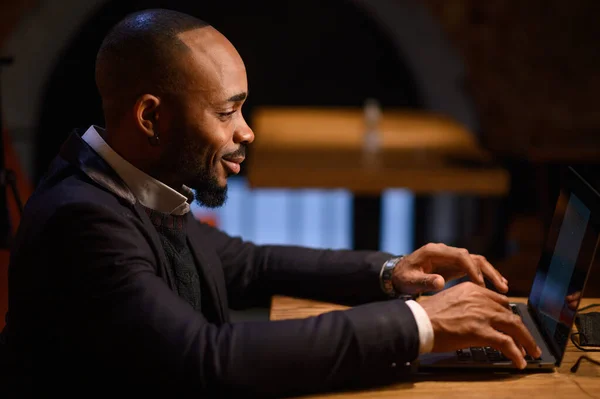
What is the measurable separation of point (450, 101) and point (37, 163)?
300cm

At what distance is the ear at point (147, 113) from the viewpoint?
1.36 metres

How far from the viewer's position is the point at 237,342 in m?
1.21

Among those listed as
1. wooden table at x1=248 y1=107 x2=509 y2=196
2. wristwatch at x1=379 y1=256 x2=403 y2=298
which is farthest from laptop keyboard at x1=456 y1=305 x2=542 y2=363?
wooden table at x1=248 y1=107 x2=509 y2=196

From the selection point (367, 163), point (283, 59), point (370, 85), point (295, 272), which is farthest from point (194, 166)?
point (370, 85)

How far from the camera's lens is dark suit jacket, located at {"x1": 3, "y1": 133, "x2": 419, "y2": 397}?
46.7 inches

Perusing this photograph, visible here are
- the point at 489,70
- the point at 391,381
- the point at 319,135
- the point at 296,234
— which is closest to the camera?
the point at 391,381

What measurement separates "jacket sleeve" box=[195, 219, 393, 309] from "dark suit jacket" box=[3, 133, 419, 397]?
18.1 inches

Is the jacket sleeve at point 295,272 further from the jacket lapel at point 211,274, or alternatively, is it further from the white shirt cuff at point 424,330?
the white shirt cuff at point 424,330

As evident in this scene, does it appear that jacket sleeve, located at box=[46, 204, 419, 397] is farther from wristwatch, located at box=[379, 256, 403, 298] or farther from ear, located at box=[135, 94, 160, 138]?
wristwatch, located at box=[379, 256, 403, 298]

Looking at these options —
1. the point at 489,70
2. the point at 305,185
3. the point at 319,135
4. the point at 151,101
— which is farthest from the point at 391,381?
the point at 489,70

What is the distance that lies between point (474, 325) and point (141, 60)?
72 centimetres

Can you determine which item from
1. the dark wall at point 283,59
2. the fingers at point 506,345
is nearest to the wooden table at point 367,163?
the dark wall at point 283,59

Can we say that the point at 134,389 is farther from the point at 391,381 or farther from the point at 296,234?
the point at 296,234

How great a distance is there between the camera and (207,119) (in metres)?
1.41
